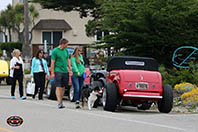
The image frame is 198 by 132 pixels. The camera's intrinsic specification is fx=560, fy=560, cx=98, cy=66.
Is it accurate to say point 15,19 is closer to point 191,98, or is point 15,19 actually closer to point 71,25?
point 71,25

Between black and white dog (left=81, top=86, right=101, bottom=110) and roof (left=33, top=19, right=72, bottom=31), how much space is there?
36.1 metres

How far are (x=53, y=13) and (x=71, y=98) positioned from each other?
33636 millimetres

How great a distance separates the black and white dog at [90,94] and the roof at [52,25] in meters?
36.1

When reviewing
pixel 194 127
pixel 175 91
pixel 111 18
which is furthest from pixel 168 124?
pixel 111 18

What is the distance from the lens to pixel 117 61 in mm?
16047

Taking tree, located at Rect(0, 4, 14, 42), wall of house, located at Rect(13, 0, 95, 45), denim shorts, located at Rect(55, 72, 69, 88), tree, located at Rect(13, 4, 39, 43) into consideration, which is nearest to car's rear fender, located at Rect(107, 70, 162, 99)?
denim shorts, located at Rect(55, 72, 69, 88)

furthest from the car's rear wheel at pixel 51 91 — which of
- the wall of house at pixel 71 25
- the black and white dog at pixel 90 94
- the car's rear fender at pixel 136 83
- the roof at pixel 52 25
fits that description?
the wall of house at pixel 71 25

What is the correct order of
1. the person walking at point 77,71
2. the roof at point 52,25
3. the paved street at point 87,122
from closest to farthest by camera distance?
1. the paved street at point 87,122
2. the person walking at point 77,71
3. the roof at point 52,25

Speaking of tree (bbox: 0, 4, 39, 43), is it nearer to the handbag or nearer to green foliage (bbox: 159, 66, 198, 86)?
the handbag

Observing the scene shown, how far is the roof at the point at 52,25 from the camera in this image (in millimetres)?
51625

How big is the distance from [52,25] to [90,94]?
36888 mm

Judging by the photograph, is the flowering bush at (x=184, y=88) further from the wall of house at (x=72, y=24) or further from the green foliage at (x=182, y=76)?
the wall of house at (x=72, y=24)

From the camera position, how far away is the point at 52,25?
5172cm

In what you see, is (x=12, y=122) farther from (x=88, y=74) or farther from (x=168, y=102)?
(x=88, y=74)
